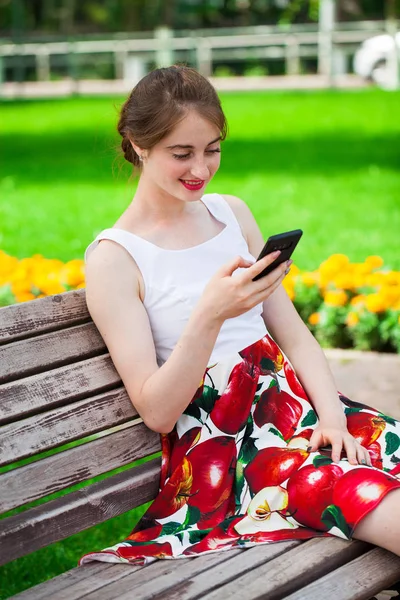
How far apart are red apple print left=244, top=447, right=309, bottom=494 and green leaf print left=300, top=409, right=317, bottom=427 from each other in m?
0.15

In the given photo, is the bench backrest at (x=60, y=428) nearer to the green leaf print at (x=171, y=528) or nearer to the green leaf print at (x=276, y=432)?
the green leaf print at (x=171, y=528)

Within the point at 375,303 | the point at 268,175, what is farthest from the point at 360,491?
the point at 268,175

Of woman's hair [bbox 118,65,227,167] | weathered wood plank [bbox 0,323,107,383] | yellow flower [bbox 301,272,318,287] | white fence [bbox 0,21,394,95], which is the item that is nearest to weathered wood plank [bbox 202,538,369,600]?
weathered wood plank [bbox 0,323,107,383]

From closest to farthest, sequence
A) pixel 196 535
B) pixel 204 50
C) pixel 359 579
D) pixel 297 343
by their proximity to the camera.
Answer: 1. pixel 359 579
2. pixel 196 535
3. pixel 297 343
4. pixel 204 50

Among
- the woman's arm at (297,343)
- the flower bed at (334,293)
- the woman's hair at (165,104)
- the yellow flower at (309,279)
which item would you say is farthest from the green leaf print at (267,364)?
the yellow flower at (309,279)

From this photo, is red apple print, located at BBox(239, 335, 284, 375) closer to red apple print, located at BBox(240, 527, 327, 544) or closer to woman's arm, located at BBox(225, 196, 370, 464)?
woman's arm, located at BBox(225, 196, 370, 464)

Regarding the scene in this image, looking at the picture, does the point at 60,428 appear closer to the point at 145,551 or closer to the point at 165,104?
the point at 145,551

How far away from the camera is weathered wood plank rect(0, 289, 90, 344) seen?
2.36 meters

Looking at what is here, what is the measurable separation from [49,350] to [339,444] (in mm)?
757

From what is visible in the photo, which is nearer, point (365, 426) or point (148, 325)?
point (148, 325)

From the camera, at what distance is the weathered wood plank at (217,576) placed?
1.98 metres

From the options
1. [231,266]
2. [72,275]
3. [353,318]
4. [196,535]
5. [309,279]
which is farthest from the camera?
[309,279]

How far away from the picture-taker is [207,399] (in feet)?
7.84

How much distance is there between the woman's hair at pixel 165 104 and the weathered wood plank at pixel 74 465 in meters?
0.75
